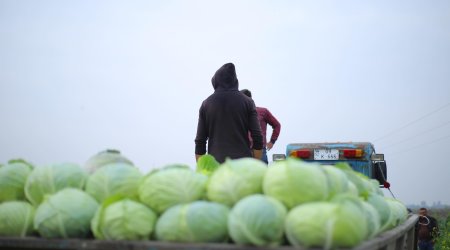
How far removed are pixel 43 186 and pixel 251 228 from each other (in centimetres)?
138

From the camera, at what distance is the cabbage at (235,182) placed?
101 inches

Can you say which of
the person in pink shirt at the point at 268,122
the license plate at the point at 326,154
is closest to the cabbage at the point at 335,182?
the person in pink shirt at the point at 268,122

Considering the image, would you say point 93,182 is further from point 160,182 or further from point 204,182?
point 204,182

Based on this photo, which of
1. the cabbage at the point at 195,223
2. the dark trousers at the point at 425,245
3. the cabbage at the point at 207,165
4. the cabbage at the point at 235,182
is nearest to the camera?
the cabbage at the point at 195,223

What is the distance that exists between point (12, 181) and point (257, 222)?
1.71 meters

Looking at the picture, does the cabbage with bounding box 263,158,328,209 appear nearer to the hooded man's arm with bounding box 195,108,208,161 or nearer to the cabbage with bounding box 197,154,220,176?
the cabbage with bounding box 197,154,220,176

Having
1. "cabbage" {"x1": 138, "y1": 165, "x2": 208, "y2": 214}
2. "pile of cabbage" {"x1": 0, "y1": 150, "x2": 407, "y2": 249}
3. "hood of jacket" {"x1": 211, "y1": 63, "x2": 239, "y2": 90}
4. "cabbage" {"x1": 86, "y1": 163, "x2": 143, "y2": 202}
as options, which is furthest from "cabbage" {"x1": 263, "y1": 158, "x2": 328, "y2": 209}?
"hood of jacket" {"x1": 211, "y1": 63, "x2": 239, "y2": 90}

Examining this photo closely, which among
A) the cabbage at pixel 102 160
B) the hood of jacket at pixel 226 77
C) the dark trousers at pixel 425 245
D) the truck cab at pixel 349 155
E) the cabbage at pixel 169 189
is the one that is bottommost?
the dark trousers at pixel 425 245

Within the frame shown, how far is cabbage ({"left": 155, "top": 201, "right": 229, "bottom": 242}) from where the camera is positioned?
2381 mm

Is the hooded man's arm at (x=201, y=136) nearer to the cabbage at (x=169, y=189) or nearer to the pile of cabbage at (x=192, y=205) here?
the pile of cabbage at (x=192, y=205)

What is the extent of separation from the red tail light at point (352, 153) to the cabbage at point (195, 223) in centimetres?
605

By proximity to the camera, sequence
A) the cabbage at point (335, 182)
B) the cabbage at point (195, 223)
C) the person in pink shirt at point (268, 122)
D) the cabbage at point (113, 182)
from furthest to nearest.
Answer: the person in pink shirt at point (268, 122) < the cabbage at point (113, 182) < the cabbage at point (335, 182) < the cabbage at point (195, 223)

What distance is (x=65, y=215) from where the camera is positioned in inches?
103

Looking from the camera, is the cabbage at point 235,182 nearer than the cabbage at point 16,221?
Yes
